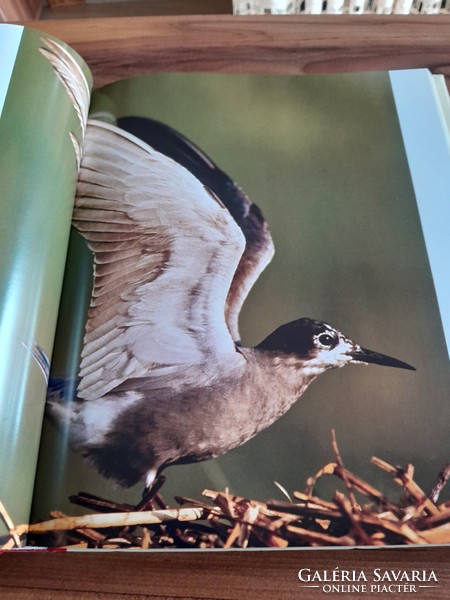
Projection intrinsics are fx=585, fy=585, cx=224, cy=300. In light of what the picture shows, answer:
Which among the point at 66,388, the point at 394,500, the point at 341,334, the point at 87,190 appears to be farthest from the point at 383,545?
the point at 87,190

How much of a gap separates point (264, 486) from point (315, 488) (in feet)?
0.13

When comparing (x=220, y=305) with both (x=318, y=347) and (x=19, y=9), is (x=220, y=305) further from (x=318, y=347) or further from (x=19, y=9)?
(x=19, y=9)

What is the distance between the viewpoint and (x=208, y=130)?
0.63m

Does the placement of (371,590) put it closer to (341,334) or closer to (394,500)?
(394,500)

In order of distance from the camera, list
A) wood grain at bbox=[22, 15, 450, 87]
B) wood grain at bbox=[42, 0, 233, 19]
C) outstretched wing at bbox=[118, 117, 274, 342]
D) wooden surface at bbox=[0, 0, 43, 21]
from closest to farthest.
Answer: outstretched wing at bbox=[118, 117, 274, 342] → wood grain at bbox=[22, 15, 450, 87] → wooden surface at bbox=[0, 0, 43, 21] → wood grain at bbox=[42, 0, 233, 19]

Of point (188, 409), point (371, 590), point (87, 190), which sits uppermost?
point (87, 190)

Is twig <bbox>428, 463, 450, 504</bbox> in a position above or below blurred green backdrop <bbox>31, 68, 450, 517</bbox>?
below

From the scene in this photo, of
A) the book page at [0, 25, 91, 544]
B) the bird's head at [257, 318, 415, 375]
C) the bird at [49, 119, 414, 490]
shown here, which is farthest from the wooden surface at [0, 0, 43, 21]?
the bird's head at [257, 318, 415, 375]

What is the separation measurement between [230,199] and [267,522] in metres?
0.31

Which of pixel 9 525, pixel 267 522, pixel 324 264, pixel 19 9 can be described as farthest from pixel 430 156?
pixel 19 9

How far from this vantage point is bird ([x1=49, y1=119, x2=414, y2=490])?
0.49 meters

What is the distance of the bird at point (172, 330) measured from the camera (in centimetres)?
49

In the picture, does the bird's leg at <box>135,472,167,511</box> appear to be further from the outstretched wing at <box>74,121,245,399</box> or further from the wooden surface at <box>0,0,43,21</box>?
the wooden surface at <box>0,0,43,21</box>

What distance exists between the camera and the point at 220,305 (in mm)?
536
